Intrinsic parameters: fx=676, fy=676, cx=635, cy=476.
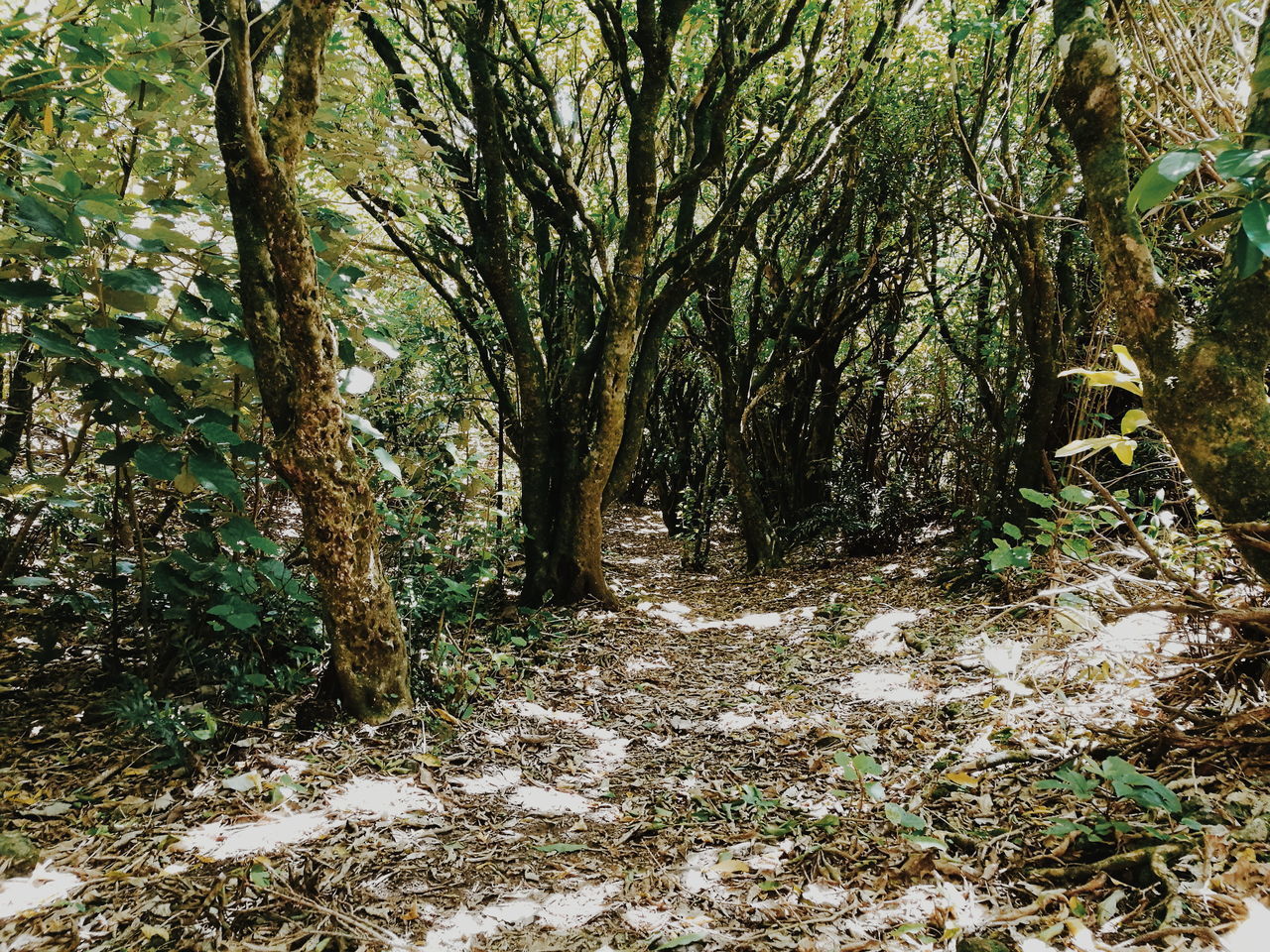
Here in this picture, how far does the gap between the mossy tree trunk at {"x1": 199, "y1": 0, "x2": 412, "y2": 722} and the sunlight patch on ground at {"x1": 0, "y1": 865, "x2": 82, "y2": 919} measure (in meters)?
1.09

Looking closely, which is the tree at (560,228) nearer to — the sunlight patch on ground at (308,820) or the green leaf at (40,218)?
the green leaf at (40,218)

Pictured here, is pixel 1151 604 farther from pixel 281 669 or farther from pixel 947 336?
pixel 947 336

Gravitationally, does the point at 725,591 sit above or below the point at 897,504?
below

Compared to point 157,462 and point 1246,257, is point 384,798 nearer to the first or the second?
point 157,462

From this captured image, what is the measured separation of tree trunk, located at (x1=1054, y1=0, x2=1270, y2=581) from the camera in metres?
1.50

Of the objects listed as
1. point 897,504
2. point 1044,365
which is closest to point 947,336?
point 1044,365

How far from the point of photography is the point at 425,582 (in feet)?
12.8

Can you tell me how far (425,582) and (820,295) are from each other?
18.6 feet

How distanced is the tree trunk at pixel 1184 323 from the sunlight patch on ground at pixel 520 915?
1.93 metres

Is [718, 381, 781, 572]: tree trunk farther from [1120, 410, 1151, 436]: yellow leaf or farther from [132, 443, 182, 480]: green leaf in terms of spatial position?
[132, 443, 182, 480]: green leaf

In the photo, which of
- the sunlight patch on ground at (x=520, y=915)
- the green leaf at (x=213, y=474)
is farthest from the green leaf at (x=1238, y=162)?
the green leaf at (x=213, y=474)

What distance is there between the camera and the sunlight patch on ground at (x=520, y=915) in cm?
187

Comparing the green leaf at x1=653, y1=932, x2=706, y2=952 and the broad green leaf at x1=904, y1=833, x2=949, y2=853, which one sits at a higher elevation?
the broad green leaf at x1=904, y1=833, x2=949, y2=853

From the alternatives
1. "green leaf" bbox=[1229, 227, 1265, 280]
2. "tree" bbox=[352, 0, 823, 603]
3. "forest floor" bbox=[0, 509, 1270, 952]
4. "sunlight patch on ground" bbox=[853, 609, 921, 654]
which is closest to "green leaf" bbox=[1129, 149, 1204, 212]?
"green leaf" bbox=[1229, 227, 1265, 280]
